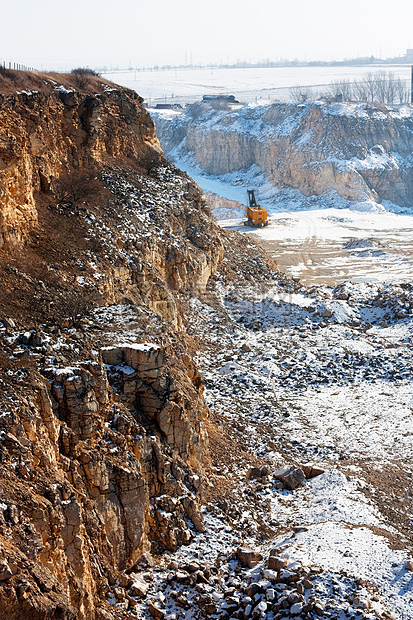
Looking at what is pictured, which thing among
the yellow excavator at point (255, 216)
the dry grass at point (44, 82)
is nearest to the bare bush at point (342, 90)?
the yellow excavator at point (255, 216)

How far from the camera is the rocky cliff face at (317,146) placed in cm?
Result: 6725

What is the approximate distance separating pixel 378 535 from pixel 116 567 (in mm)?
5533

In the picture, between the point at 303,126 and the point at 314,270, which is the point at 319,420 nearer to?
the point at 314,270

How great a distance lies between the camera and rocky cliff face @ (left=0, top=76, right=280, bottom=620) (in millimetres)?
10102

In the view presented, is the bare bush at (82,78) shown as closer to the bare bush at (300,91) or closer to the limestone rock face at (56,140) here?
the limestone rock face at (56,140)

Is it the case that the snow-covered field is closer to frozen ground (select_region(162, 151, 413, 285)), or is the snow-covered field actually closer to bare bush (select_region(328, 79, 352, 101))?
bare bush (select_region(328, 79, 352, 101))

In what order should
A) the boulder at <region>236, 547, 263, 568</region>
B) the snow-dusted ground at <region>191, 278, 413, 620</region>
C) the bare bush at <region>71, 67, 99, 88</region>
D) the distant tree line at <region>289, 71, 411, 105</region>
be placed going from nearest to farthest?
the boulder at <region>236, 547, 263, 568</region>
the snow-dusted ground at <region>191, 278, 413, 620</region>
the bare bush at <region>71, 67, 99, 88</region>
the distant tree line at <region>289, 71, 411, 105</region>

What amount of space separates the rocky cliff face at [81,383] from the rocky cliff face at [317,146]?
147 feet

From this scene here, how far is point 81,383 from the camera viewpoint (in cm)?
1271

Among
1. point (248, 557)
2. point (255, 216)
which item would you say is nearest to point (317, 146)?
point (255, 216)

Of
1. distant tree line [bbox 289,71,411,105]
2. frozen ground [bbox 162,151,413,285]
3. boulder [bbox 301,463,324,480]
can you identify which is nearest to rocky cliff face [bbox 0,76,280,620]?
boulder [bbox 301,463,324,480]

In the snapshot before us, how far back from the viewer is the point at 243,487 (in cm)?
1630

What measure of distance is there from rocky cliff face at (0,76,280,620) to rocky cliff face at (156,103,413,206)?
4474 centimetres

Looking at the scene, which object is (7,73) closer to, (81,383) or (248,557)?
(81,383)
